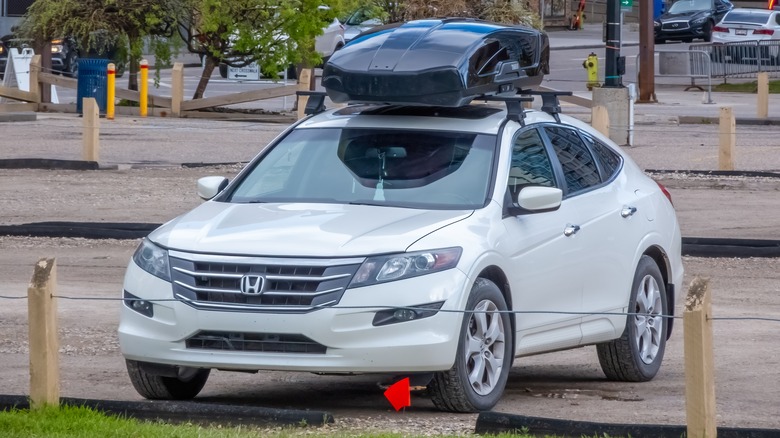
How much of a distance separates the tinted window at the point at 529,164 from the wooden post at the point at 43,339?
8.61 feet

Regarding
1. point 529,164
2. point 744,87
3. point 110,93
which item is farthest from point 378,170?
point 744,87

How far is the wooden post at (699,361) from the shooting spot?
602 centimetres

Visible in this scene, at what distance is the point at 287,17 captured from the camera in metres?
28.8

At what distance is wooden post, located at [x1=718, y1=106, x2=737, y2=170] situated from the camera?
20.0 m

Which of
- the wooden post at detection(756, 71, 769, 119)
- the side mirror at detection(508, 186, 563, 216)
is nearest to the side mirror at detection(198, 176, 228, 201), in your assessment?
the side mirror at detection(508, 186, 563, 216)

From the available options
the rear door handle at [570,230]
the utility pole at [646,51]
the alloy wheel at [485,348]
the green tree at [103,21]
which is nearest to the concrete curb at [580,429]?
the alloy wheel at [485,348]

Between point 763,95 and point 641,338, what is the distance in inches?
877

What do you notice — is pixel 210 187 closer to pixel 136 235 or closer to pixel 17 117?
pixel 136 235

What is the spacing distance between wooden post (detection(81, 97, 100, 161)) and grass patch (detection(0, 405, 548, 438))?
543 inches

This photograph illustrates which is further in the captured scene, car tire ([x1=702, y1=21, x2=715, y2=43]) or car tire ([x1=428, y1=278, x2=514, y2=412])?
car tire ([x1=702, y1=21, x2=715, y2=43])

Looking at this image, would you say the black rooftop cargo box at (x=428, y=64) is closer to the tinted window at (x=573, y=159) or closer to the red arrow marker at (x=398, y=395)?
the tinted window at (x=573, y=159)

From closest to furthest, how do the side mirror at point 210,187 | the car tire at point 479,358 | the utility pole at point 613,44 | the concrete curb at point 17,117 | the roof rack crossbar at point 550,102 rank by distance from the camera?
the car tire at point 479,358 → the side mirror at point 210,187 → the roof rack crossbar at point 550,102 → the utility pole at point 613,44 → the concrete curb at point 17,117

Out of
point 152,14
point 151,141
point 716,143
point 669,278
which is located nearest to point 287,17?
point 152,14

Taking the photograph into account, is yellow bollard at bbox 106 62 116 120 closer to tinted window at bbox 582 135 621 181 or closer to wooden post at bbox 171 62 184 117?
wooden post at bbox 171 62 184 117
